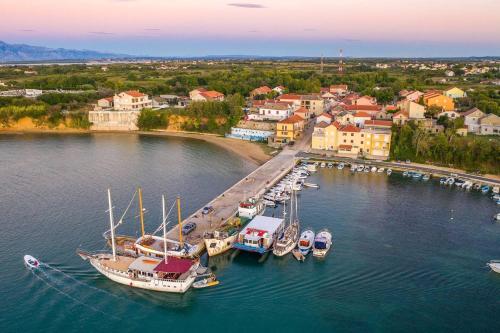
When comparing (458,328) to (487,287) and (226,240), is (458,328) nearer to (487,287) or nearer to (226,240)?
(487,287)

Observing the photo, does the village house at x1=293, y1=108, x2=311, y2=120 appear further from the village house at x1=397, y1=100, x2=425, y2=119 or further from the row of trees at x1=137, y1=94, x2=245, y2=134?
the village house at x1=397, y1=100, x2=425, y2=119

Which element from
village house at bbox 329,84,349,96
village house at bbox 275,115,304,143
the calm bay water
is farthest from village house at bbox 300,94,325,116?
the calm bay water

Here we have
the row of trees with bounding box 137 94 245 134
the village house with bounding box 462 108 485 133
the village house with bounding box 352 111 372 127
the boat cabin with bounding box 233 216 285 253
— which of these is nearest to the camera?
the boat cabin with bounding box 233 216 285 253

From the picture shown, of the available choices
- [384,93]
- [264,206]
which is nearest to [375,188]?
→ [264,206]

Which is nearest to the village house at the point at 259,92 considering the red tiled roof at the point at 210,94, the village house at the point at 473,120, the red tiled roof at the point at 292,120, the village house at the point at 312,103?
the red tiled roof at the point at 210,94

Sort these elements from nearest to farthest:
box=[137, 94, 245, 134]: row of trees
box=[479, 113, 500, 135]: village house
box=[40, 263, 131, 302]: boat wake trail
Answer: box=[40, 263, 131, 302]: boat wake trail < box=[479, 113, 500, 135]: village house < box=[137, 94, 245, 134]: row of trees

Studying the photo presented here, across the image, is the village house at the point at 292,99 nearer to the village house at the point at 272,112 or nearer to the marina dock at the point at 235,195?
the village house at the point at 272,112
